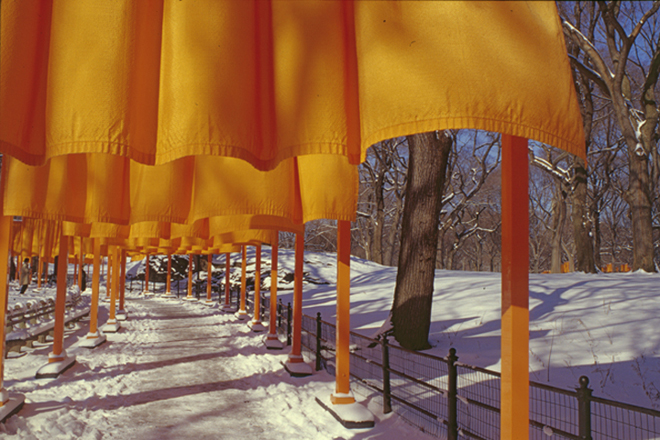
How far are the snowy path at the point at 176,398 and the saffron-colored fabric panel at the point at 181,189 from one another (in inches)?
95.9

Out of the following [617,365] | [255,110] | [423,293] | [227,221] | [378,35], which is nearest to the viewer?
[378,35]

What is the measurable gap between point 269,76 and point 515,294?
A: 190 cm

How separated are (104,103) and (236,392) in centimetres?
595

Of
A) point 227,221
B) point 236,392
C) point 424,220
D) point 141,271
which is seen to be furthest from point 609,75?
point 141,271

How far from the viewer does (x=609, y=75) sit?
48.9 ft

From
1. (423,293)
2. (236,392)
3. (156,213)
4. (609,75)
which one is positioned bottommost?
(236,392)

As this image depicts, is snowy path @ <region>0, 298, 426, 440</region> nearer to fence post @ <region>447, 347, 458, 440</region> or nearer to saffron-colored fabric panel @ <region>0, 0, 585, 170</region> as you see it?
fence post @ <region>447, 347, 458, 440</region>

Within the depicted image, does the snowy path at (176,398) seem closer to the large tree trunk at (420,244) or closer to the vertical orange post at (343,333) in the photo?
the vertical orange post at (343,333)

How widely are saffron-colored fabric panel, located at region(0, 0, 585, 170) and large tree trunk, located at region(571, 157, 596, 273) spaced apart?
17.6m

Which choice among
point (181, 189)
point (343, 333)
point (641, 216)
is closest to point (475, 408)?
point (343, 333)

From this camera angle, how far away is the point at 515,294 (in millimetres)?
2844

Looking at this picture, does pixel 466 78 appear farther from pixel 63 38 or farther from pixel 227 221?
pixel 227 221

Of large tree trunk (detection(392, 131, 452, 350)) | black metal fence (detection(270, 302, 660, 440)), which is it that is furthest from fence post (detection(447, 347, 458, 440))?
large tree trunk (detection(392, 131, 452, 350))

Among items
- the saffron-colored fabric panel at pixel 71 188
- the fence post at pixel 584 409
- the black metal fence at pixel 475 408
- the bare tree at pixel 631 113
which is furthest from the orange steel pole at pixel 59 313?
the bare tree at pixel 631 113
